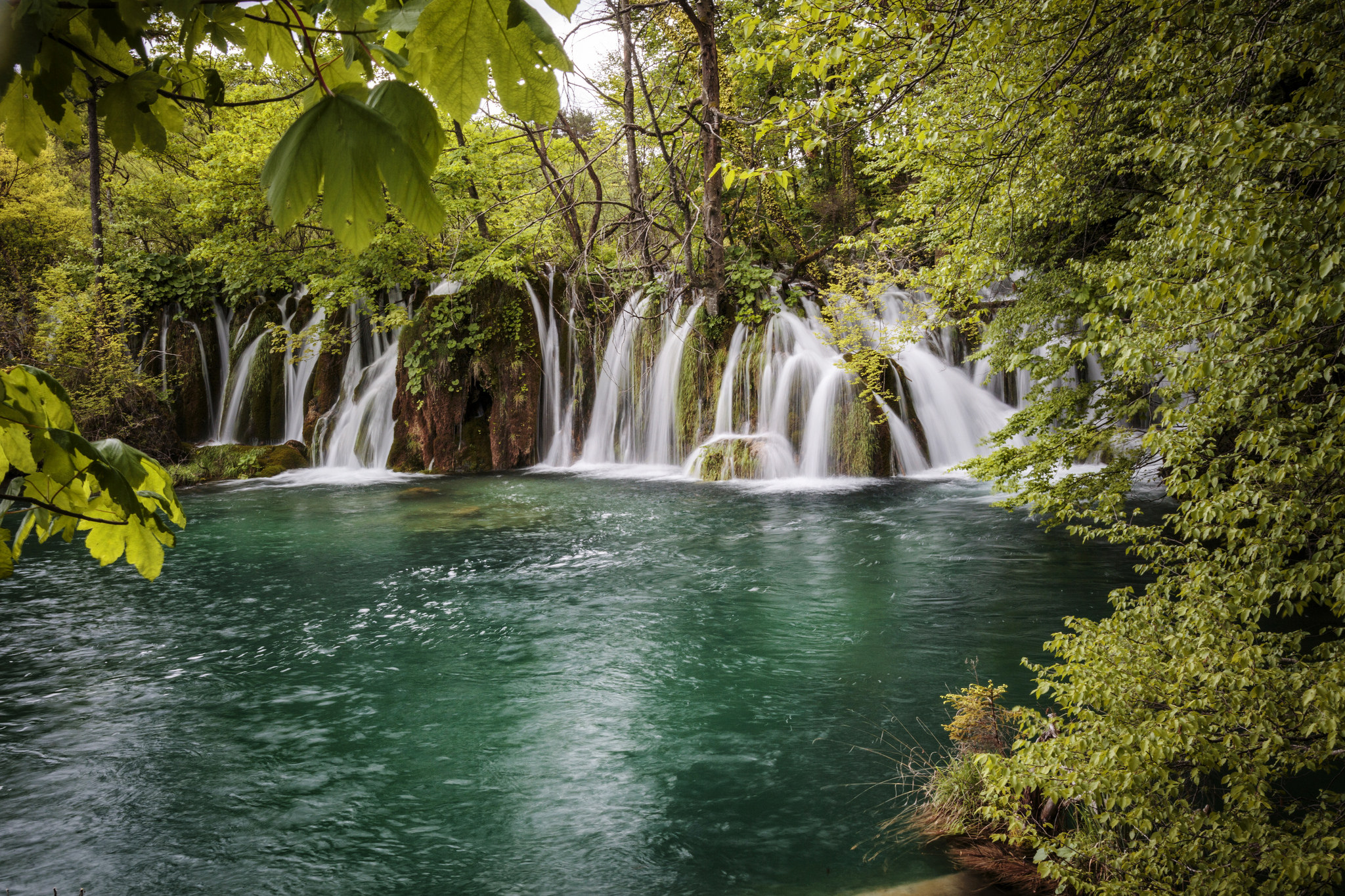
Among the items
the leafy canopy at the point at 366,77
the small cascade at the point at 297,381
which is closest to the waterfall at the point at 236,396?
the small cascade at the point at 297,381

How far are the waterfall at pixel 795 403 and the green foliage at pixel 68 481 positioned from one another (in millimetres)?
13722

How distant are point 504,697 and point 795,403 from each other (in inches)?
448

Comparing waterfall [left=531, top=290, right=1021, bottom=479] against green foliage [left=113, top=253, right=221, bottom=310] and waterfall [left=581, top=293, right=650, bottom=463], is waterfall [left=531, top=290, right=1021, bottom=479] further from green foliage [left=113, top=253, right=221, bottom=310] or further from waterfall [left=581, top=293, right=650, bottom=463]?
green foliage [left=113, top=253, right=221, bottom=310]

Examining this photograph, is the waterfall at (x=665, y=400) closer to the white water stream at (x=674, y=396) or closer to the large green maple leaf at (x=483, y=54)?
the white water stream at (x=674, y=396)

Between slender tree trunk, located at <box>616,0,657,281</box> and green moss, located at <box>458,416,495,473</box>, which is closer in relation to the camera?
slender tree trunk, located at <box>616,0,657,281</box>

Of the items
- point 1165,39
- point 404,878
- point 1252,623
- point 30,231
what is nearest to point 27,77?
point 404,878

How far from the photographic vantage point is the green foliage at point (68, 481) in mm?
1382

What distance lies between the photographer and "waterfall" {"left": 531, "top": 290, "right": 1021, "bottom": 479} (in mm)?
16359

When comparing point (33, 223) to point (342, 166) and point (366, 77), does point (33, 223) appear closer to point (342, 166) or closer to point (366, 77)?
point (366, 77)

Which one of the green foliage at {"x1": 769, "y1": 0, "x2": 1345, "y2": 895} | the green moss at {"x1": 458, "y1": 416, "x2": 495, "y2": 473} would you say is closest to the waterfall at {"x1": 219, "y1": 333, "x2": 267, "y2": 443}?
the green moss at {"x1": 458, "y1": 416, "x2": 495, "y2": 473}

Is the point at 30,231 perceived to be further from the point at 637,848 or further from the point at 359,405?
the point at 637,848

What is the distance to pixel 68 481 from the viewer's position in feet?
4.60

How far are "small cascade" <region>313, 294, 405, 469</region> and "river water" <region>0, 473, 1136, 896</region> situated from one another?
28.6 feet

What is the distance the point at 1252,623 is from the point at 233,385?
25.2 meters
